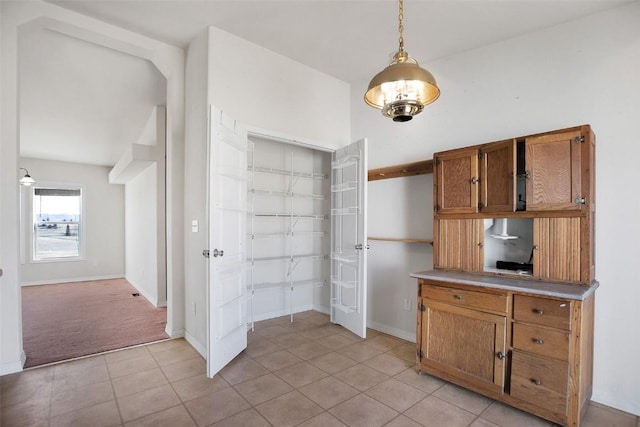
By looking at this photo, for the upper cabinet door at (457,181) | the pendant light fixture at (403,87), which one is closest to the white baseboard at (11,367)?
the pendant light fixture at (403,87)

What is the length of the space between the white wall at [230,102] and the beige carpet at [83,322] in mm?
883

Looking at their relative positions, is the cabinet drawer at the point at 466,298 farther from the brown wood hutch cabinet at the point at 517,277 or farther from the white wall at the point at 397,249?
the white wall at the point at 397,249

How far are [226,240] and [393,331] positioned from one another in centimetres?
215

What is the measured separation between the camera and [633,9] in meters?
2.33

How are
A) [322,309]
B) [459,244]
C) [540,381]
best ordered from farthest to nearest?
1. [322,309]
2. [459,244]
3. [540,381]

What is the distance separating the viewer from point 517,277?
247cm

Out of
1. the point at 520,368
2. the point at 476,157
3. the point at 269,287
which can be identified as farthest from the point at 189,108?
the point at 520,368

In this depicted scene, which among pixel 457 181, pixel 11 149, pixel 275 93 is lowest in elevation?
pixel 457 181

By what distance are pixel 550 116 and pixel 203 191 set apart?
10.2 feet

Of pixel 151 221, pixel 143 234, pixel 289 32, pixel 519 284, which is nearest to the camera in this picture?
pixel 519 284

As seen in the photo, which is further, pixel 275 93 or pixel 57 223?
pixel 57 223

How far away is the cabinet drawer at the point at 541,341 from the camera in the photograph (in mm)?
2006

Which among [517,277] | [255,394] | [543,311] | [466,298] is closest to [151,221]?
[255,394]

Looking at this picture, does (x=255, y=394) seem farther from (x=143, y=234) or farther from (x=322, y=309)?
(x=143, y=234)
